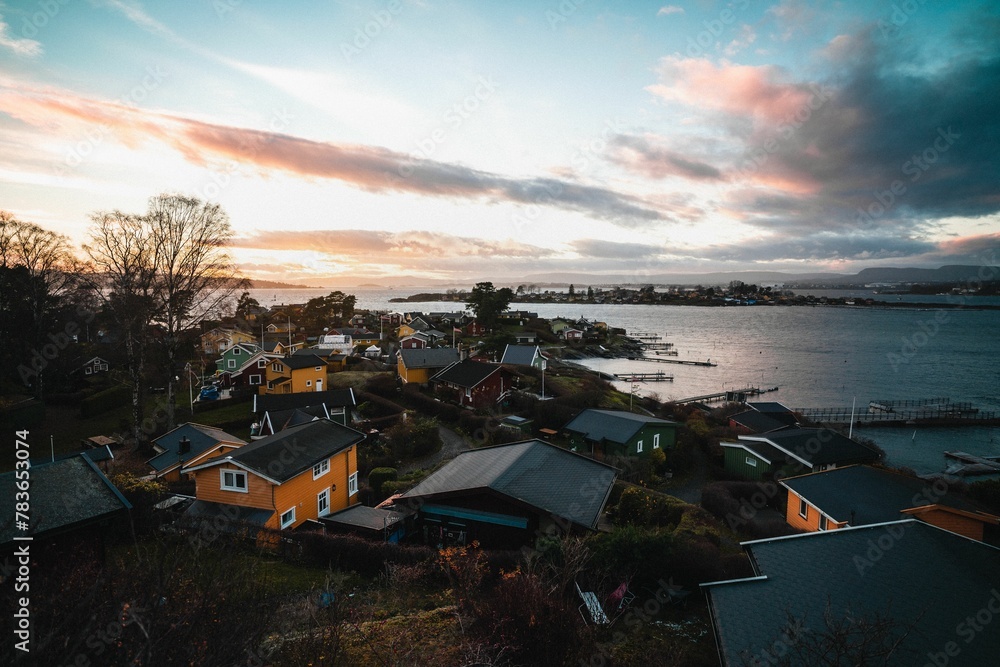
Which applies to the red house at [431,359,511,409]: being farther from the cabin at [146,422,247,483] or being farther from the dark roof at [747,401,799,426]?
the dark roof at [747,401,799,426]

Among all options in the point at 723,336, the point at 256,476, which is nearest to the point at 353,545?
the point at 256,476

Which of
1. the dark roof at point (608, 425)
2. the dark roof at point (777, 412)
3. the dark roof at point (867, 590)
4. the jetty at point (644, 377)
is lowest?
the jetty at point (644, 377)

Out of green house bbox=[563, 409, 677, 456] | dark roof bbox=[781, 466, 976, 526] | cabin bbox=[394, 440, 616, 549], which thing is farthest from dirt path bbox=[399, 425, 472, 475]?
dark roof bbox=[781, 466, 976, 526]

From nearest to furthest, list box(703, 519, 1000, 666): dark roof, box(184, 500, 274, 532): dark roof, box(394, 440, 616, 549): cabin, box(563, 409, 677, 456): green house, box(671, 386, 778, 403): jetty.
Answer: box(703, 519, 1000, 666): dark roof
box(394, 440, 616, 549): cabin
box(184, 500, 274, 532): dark roof
box(563, 409, 677, 456): green house
box(671, 386, 778, 403): jetty

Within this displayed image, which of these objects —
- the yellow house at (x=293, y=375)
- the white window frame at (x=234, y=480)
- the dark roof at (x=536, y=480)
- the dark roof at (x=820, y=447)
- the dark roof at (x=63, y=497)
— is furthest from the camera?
the yellow house at (x=293, y=375)

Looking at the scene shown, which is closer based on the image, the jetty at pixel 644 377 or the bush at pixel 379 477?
the bush at pixel 379 477

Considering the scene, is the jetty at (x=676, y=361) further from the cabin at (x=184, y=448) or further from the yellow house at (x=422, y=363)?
the cabin at (x=184, y=448)

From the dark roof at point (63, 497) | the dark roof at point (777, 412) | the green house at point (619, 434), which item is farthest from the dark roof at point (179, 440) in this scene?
the dark roof at point (777, 412)
